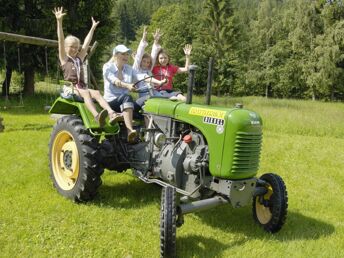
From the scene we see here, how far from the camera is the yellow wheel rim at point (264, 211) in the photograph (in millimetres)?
4597

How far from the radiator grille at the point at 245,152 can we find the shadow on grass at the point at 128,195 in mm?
1622


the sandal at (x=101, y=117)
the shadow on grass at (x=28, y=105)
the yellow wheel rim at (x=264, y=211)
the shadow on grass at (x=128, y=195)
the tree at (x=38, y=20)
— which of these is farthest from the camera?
the tree at (x=38, y=20)

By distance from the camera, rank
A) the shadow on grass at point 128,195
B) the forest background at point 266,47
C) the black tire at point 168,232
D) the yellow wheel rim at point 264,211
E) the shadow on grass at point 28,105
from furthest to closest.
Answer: the forest background at point 266,47, the shadow on grass at point 28,105, the shadow on grass at point 128,195, the yellow wheel rim at point 264,211, the black tire at point 168,232

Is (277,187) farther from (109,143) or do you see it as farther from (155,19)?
(155,19)

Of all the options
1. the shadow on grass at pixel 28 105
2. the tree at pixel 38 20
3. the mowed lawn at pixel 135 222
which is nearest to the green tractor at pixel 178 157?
the mowed lawn at pixel 135 222

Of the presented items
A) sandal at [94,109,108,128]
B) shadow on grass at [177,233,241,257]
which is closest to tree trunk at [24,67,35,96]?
sandal at [94,109,108,128]

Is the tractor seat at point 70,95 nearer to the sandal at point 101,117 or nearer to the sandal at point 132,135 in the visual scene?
the sandal at point 101,117

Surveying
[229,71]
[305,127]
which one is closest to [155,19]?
[229,71]

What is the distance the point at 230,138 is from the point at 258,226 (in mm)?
1269

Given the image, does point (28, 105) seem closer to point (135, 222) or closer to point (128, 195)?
point (128, 195)

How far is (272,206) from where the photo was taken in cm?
454

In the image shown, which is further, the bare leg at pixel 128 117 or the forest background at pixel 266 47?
the forest background at pixel 266 47

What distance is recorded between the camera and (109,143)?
5.11m

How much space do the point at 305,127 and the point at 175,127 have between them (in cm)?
971
